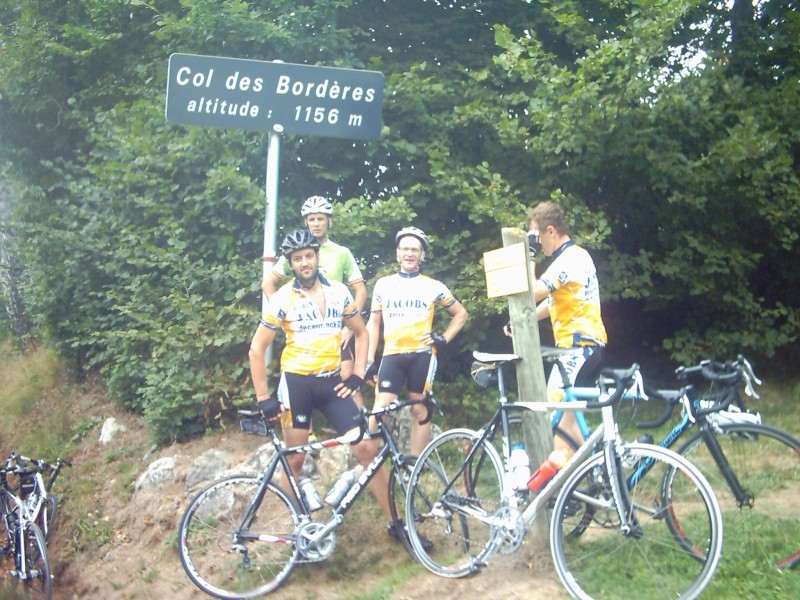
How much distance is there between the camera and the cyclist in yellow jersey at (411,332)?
5973 millimetres

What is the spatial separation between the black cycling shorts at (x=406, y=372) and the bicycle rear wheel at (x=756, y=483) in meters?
2.15

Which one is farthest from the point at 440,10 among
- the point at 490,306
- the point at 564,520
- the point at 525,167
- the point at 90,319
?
the point at 564,520

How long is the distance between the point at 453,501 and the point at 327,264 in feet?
7.04

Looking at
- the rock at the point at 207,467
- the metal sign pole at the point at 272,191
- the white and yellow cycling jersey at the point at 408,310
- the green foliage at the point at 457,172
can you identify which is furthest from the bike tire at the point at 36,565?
the white and yellow cycling jersey at the point at 408,310

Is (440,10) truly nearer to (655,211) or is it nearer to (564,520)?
(655,211)

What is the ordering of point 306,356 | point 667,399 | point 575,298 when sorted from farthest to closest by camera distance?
point 306,356 < point 575,298 < point 667,399

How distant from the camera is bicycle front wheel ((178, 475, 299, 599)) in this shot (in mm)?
5238

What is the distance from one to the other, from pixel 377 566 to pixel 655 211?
5.11 m

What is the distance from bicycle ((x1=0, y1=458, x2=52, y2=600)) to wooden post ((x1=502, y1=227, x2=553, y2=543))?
165 inches

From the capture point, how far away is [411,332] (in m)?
5.97

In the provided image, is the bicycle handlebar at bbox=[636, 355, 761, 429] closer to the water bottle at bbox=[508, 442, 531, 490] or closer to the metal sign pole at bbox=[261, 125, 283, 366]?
the water bottle at bbox=[508, 442, 531, 490]

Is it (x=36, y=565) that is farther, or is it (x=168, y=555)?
(x=36, y=565)

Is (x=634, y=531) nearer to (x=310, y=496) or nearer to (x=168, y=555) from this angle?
(x=310, y=496)

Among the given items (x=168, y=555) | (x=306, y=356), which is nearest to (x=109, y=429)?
(x=168, y=555)
